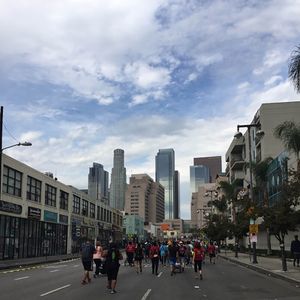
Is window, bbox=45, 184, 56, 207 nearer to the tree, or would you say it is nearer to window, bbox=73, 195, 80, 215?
window, bbox=73, 195, 80, 215

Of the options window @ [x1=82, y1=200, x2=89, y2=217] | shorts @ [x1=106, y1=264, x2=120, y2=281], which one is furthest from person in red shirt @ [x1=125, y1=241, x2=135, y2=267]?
window @ [x1=82, y1=200, x2=89, y2=217]

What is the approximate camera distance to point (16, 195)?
47.4m

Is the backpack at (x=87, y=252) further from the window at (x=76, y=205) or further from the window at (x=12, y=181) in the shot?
the window at (x=76, y=205)

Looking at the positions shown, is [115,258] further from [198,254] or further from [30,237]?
[30,237]

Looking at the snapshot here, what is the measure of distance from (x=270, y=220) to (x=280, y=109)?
1939 inches

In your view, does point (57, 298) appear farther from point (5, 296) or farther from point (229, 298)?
point (229, 298)

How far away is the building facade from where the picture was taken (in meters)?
45.1

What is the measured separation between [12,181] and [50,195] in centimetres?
1343

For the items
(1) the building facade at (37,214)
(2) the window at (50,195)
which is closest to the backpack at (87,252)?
(1) the building facade at (37,214)

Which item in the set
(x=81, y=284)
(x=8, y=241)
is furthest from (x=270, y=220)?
(x=8, y=241)

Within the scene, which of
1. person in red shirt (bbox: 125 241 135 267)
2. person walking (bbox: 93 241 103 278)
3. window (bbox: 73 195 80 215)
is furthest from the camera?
window (bbox: 73 195 80 215)

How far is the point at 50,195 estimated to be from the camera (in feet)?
196

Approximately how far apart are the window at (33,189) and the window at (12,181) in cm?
270

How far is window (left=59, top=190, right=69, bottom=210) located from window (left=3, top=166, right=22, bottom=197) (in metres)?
16.1
